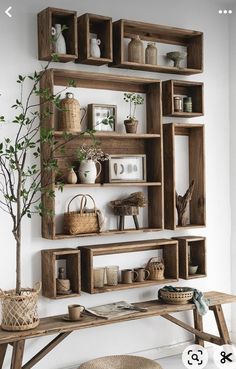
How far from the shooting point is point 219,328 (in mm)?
4590

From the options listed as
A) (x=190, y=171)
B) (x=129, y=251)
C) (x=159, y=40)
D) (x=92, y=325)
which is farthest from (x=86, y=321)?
(x=159, y=40)

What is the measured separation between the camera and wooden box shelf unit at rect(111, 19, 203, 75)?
4219mm

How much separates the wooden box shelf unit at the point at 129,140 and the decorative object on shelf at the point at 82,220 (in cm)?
7

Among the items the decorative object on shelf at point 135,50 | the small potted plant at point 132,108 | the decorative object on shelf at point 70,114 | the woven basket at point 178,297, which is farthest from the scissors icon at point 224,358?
the decorative object on shelf at point 135,50

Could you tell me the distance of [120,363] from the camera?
3980 millimetres

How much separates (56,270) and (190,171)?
140 centimetres

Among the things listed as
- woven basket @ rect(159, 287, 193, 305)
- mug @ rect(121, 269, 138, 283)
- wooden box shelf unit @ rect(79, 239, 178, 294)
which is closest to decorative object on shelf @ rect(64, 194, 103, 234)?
wooden box shelf unit @ rect(79, 239, 178, 294)

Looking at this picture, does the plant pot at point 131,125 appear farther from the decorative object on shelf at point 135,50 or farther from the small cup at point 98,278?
the small cup at point 98,278

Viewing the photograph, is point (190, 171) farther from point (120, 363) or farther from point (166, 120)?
point (120, 363)

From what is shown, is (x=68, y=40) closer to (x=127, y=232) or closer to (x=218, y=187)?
(x=127, y=232)

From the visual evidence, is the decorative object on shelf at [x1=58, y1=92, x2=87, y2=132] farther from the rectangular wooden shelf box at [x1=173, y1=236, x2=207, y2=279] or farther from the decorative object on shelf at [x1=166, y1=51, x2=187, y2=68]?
the rectangular wooden shelf box at [x1=173, y1=236, x2=207, y2=279]

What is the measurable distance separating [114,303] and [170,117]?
1510 mm

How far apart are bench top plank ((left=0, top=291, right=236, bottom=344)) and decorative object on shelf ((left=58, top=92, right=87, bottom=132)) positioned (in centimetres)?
127

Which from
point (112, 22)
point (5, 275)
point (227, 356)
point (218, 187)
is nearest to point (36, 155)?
point (5, 275)
